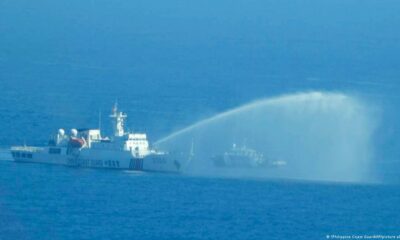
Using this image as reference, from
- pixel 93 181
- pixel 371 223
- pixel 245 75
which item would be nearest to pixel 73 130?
pixel 93 181

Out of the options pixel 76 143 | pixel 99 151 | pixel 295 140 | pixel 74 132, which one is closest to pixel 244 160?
pixel 295 140

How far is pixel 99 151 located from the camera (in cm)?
11638

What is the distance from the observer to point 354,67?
17650 centimetres

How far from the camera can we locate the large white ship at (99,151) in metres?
114

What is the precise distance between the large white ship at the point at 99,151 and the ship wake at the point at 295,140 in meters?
2.05

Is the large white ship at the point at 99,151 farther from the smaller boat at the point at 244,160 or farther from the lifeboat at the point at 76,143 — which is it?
the smaller boat at the point at 244,160

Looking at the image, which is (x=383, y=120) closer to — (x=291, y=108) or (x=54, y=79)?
(x=291, y=108)

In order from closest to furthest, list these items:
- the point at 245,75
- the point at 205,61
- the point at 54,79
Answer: the point at 54,79, the point at 245,75, the point at 205,61

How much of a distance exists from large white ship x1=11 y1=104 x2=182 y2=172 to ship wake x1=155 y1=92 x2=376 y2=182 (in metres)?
2.05

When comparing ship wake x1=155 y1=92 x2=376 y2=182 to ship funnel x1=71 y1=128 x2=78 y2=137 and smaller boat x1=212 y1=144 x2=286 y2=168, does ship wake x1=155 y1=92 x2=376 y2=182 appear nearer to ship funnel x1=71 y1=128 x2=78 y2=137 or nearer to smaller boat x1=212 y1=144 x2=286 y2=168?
smaller boat x1=212 y1=144 x2=286 y2=168

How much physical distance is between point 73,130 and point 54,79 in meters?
40.1

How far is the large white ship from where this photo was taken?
375 ft

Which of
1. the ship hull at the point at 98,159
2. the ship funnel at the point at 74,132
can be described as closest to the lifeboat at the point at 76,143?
the ship hull at the point at 98,159

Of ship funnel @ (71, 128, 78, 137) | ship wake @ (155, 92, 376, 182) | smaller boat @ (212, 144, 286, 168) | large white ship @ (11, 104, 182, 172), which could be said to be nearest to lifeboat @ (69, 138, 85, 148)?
large white ship @ (11, 104, 182, 172)
